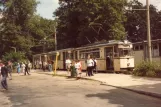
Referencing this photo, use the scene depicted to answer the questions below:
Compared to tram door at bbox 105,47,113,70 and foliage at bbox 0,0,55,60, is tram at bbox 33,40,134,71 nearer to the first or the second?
tram door at bbox 105,47,113,70

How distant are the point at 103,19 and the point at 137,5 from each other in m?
29.7

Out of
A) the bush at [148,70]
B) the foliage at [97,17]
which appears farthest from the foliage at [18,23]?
the bush at [148,70]

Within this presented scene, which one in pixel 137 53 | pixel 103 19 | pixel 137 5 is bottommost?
pixel 137 53

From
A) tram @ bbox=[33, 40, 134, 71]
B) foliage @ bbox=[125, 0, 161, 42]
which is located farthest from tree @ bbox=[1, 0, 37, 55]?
tram @ bbox=[33, 40, 134, 71]

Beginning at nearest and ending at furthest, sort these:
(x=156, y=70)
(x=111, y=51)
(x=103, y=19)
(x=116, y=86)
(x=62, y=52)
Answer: (x=116, y=86) → (x=156, y=70) → (x=111, y=51) → (x=62, y=52) → (x=103, y=19)

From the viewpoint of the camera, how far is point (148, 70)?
2686 cm

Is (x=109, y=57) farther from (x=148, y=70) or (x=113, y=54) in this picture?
(x=148, y=70)

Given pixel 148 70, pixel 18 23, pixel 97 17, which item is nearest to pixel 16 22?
pixel 18 23

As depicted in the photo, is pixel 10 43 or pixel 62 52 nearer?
pixel 62 52

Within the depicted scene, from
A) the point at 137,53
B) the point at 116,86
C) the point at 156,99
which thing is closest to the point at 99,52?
the point at 137,53

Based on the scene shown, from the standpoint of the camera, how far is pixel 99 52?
36781 mm

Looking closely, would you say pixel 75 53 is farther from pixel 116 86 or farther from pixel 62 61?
pixel 116 86

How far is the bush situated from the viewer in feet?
85.3

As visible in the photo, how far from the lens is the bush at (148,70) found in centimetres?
2600
